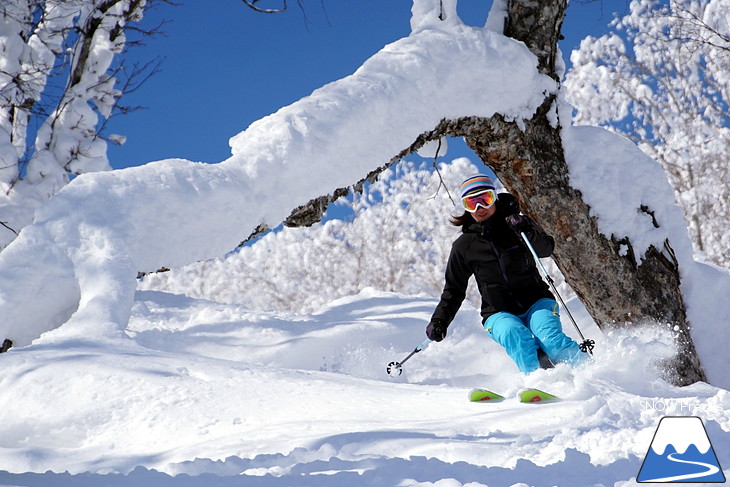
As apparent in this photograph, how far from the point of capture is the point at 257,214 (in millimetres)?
4035

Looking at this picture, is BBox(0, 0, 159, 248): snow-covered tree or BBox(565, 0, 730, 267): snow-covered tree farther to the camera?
A: BBox(565, 0, 730, 267): snow-covered tree

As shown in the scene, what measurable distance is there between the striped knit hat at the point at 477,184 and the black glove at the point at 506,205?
9.0 inches

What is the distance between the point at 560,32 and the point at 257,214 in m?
3.38

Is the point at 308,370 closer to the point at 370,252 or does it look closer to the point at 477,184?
the point at 477,184

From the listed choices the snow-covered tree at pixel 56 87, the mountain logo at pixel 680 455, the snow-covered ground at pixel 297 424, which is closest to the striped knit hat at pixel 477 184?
the snow-covered ground at pixel 297 424

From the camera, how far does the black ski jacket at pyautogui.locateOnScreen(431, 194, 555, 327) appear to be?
4.21 meters

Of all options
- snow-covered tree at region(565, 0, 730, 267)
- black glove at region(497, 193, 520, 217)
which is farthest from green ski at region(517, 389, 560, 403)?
snow-covered tree at region(565, 0, 730, 267)

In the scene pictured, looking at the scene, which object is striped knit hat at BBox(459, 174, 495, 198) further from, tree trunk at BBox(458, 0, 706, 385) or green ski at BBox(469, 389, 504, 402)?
green ski at BBox(469, 389, 504, 402)

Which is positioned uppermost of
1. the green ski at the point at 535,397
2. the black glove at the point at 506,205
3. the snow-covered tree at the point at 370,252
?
the snow-covered tree at the point at 370,252

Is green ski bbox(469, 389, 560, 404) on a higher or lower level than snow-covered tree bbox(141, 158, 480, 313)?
lower

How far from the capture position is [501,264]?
4246mm

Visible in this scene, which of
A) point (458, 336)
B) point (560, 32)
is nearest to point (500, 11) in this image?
point (560, 32)

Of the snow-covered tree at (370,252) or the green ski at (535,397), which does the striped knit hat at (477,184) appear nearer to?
the green ski at (535,397)

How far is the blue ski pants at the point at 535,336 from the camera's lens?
3836mm
